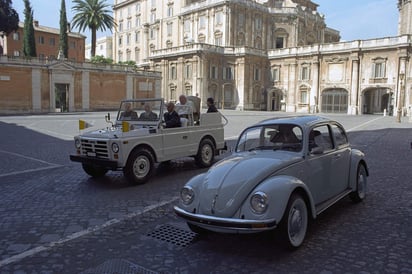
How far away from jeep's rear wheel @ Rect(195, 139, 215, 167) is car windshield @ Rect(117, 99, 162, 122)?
170 centimetres

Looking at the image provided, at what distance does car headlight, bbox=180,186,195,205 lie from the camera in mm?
4428

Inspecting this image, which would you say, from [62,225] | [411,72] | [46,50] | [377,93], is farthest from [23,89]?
[377,93]

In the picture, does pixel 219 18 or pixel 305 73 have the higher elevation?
pixel 219 18

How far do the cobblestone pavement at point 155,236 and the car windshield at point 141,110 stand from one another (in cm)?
179

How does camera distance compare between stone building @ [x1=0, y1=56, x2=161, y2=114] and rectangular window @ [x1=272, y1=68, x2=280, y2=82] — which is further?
rectangular window @ [x1=272, y1=68, x2=280, y2=82]

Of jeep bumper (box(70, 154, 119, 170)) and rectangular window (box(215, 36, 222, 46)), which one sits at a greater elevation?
rectangular window (box(215, 36, 222, 46))

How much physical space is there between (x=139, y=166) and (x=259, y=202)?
14.4ft

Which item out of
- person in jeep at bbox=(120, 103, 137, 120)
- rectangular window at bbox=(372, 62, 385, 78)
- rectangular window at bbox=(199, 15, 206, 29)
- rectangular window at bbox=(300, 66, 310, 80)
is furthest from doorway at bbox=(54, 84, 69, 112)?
rectangular window at bbox=(372, 62, 385, 78)

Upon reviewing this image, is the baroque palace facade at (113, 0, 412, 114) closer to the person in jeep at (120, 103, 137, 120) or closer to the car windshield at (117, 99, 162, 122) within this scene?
the car windshield at (117, 99, 162, 122)

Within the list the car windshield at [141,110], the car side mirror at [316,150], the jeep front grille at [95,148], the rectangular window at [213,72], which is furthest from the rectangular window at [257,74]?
the car side mirror at [316,150]

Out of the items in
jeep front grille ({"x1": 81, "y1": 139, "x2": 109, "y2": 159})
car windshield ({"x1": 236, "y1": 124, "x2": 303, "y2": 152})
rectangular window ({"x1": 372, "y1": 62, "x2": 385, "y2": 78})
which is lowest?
jeep front grille ({"x1": 81, "y1": 139, "x2": 109, "y2": 159})

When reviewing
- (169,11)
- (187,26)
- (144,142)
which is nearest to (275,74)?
(187,26)

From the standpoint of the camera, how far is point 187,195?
14.7 feet

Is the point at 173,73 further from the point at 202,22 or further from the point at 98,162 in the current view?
the point at 98,162
